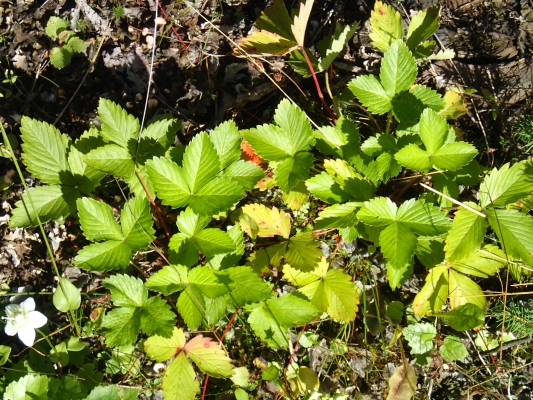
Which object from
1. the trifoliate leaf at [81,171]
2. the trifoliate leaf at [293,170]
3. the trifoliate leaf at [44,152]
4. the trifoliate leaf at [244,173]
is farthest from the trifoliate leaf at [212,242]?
the trifoliate leaf at [44,152]

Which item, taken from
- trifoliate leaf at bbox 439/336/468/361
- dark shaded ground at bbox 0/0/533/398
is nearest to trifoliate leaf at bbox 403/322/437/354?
trifoliate leaf at bbox 439/336/468/361

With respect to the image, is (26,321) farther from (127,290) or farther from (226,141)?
(226,141)

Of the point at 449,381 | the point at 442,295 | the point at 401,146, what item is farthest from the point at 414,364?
the point at 401,146

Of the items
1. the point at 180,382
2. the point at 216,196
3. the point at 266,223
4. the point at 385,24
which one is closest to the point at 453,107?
the point at 385,24

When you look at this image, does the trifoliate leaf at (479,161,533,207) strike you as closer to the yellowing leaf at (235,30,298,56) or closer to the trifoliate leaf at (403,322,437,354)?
the trifoliate leaf at (403,322,437,354)

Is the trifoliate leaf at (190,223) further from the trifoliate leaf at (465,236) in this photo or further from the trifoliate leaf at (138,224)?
the trifoliate leaf at (465,236)
